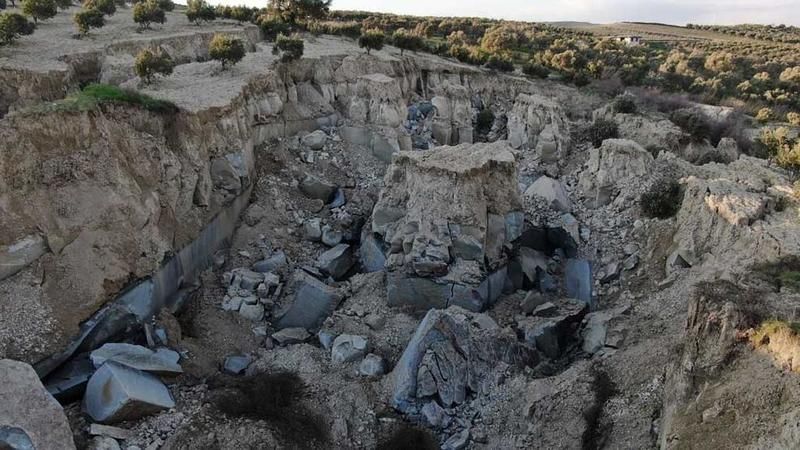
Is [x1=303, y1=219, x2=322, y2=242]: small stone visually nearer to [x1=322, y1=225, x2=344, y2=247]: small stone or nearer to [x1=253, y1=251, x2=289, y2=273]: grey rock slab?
[x1=322, y1=225, x2=344, y2=247]: small stone

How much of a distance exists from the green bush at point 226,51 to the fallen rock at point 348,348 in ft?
41.8

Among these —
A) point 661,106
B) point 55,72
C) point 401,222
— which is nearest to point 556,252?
point 401,222

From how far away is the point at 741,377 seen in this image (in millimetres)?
A: 8852

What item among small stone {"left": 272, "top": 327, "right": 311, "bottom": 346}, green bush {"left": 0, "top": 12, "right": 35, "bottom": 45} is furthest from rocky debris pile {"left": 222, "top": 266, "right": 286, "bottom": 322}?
green bush {"left": 0, "top": 12, "right": 35, "bottom": 45}

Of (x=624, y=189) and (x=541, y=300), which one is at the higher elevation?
(x=624, y=189)

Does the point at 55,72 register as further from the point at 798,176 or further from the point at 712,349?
the point at 798,176

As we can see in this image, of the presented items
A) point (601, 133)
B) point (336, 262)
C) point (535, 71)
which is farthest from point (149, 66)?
point (535, 71)

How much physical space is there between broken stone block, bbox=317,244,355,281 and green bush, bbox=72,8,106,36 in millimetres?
15309

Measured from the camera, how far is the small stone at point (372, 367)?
45.8 feet

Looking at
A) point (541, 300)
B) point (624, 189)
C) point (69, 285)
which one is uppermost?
point (624, 189)

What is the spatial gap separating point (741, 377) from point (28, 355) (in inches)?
508

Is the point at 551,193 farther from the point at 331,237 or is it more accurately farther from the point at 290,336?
→ the point at 290,336

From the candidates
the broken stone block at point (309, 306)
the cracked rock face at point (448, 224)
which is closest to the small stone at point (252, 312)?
the broken stone block at point (309, 306)

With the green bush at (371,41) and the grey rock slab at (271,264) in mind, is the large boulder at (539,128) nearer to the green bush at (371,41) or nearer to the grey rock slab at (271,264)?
the green bush at (371,41)
